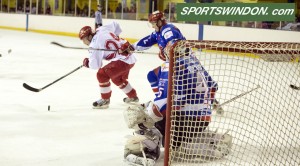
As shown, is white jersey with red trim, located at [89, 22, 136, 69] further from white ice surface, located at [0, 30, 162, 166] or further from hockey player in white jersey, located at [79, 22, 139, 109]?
white ice surface, located at [0, 30, 162, 166]

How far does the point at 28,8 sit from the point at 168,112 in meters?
15.4

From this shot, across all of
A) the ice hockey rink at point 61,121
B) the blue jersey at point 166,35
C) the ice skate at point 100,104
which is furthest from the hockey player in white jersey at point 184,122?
the ice skate at point 100,104

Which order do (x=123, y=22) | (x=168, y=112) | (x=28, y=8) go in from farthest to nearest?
(x=28, y=8), (x=123, y=22), (x=168, y=112)

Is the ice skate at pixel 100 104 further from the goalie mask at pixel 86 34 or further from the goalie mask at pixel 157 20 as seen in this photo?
the goalie mask at pixel 157 20

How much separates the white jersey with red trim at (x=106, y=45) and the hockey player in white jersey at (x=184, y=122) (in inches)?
52.1

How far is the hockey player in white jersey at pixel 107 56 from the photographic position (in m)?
4.25

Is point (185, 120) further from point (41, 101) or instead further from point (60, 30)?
point (60, 30)

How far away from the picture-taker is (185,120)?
2.85 m

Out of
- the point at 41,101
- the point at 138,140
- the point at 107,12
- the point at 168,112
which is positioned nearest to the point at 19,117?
the point at 41,101

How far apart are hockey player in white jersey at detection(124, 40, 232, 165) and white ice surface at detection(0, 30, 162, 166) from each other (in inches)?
5.4

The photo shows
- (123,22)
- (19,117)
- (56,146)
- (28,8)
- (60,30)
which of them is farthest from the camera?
(28,8)

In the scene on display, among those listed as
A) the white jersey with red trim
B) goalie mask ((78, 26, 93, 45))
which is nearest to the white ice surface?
the white jersey with red trim

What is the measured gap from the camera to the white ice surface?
117 inches

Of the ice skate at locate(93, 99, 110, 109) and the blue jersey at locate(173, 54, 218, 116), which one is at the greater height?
the blue jersey at locate(173, 54, 218, 116)
